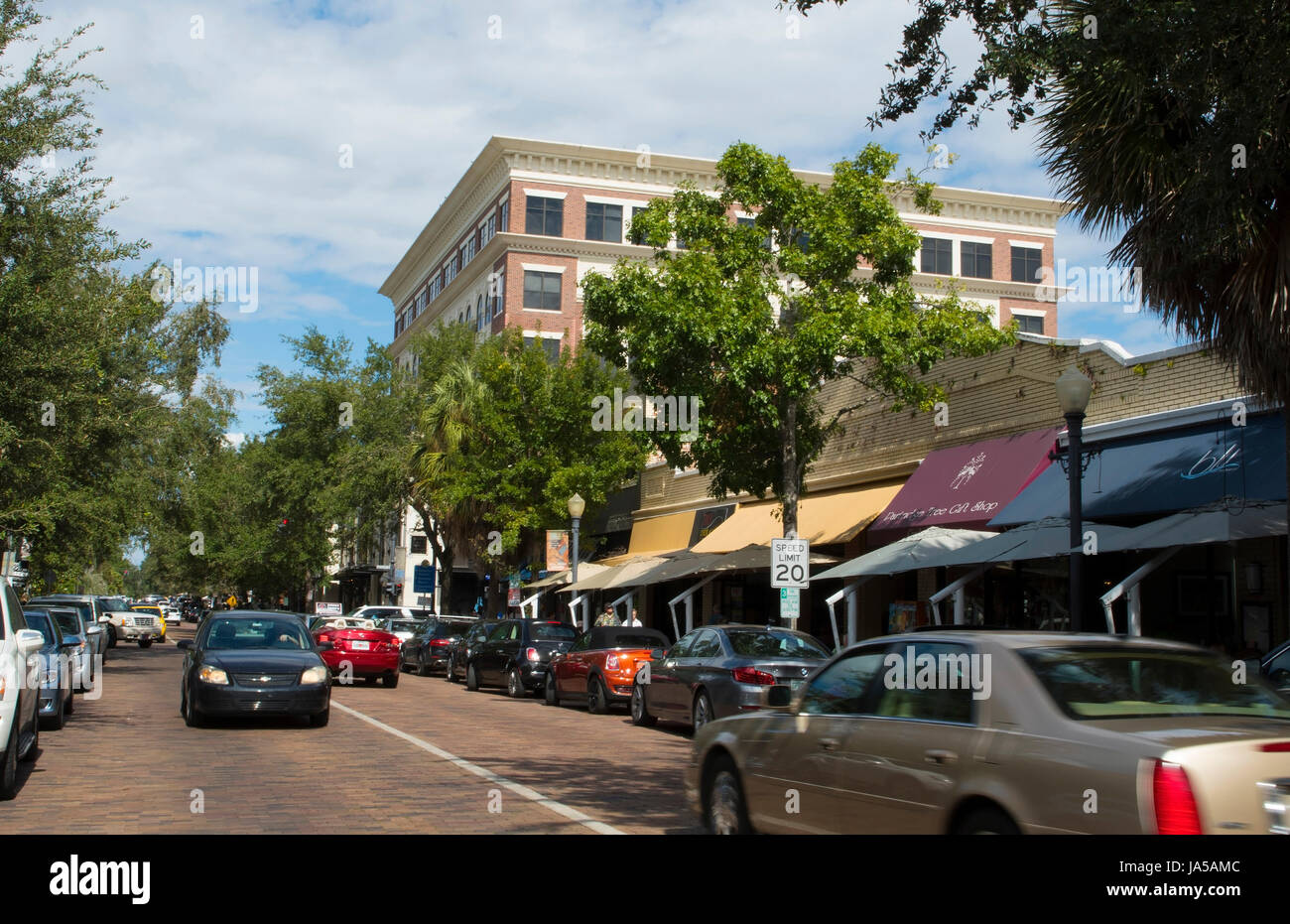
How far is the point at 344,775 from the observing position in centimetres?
1158

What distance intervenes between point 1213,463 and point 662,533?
66.6 ft

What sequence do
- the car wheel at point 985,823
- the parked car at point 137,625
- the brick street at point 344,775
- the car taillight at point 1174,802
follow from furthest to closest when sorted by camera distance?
the parked car at point 137,625
the brick street at point 344,775
the car wheel at point 985,823
the car taillight at point 1174,802

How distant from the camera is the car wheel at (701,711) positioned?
1603 cm

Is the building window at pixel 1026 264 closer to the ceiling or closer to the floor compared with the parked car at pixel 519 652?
closer to the ceiling

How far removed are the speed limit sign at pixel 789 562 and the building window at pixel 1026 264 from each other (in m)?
43.2

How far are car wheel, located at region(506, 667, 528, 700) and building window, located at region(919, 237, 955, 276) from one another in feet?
120

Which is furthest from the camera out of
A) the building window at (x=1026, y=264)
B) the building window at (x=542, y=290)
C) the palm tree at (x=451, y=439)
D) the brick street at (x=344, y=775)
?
the building window at (x=1026, y=264)

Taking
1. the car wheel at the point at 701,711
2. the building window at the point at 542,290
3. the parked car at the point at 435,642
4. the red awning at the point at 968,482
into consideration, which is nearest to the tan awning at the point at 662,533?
the parked car at the point at 435,642

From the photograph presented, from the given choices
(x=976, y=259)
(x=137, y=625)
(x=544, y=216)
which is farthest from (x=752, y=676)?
(x=976, y=259)

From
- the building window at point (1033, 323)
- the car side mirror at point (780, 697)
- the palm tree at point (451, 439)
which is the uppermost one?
the building window at point (1033, 323)

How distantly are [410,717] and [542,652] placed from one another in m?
6.08

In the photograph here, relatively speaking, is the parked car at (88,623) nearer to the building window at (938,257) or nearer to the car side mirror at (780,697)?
the car side mirror at (780,697)

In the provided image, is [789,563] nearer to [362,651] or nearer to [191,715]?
[191,715]

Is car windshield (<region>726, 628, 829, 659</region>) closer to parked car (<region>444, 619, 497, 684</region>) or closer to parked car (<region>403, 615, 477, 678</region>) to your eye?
parked car (<region>444, 619, 497, 684</region>)
